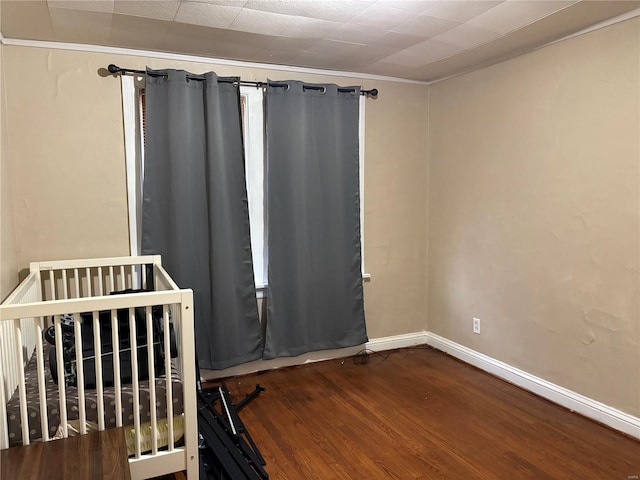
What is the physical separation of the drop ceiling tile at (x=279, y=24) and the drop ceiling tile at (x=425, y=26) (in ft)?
1.26

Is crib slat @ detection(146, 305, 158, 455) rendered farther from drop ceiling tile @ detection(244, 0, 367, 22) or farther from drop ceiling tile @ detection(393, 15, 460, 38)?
drop ceiling tile @ detection(393, 15, 460, 38)

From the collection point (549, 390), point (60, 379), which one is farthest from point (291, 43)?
→ point (549, 390)

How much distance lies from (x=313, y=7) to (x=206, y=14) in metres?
0.52

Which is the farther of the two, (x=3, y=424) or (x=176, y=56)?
(x=176, y=56)

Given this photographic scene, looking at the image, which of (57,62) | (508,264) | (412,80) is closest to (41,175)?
(57,62)

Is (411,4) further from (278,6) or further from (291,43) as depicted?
(291,43)

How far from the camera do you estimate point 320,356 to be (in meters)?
3.61

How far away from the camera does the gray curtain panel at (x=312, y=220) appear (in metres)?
3.27

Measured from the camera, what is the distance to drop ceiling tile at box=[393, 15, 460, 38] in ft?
7.91

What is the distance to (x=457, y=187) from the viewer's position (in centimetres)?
358

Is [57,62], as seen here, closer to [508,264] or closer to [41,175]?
[41,175]

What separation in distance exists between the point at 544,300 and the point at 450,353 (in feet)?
3.33

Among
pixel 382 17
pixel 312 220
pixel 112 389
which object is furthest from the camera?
pixel 312 220

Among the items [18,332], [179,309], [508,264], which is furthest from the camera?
[508,264]
